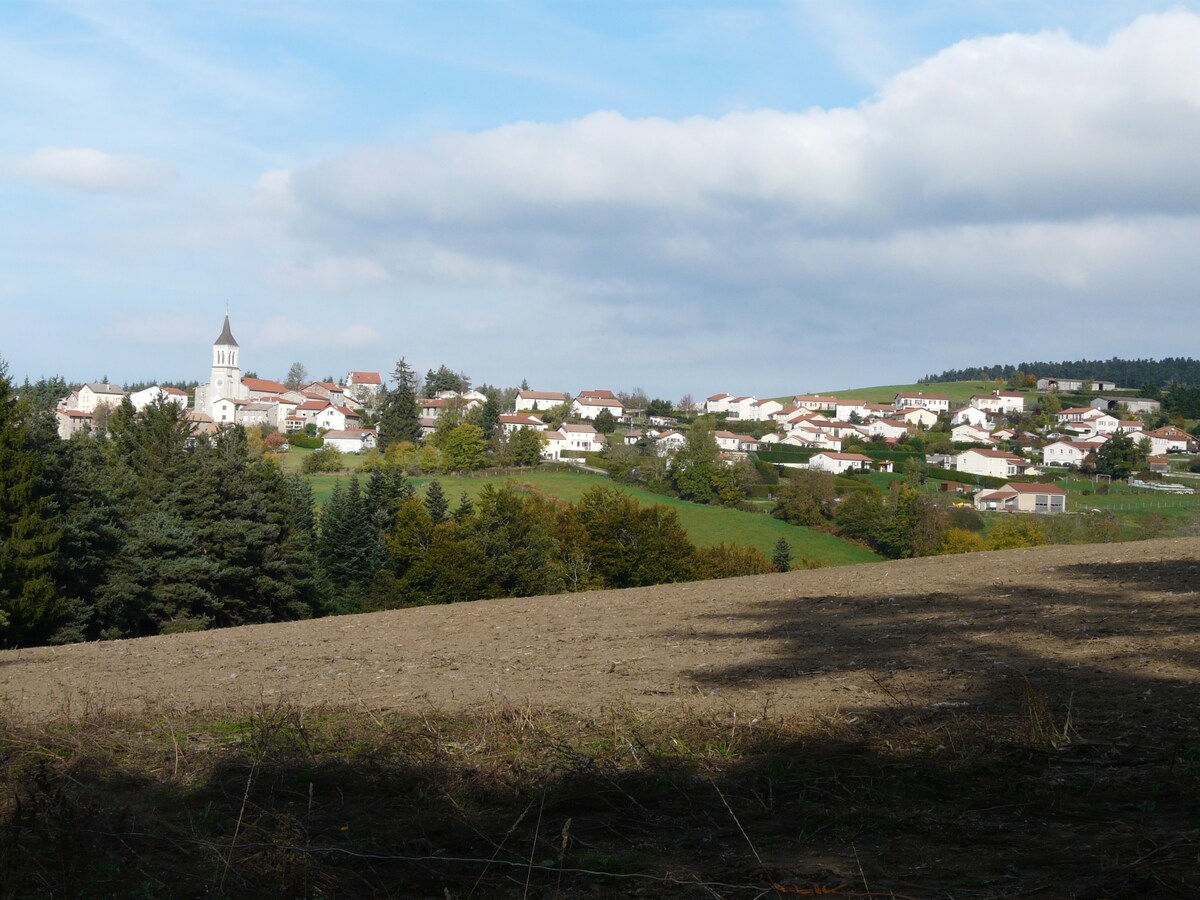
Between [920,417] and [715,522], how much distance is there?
9605 cm

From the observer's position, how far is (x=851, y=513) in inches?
2950

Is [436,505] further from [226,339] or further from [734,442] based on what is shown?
[226,339]

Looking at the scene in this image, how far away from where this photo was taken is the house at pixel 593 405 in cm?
17750

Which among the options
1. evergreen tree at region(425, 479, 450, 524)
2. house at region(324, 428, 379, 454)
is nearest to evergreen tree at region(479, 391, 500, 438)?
house at region(324, 428, 379, 454)

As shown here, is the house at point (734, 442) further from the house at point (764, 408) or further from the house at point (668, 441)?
the house at point (764, 408)

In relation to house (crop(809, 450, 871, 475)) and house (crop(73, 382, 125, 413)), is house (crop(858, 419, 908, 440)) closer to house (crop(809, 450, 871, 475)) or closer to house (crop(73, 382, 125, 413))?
house (crop(809, 450, 871, 475))

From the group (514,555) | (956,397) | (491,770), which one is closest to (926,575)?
(491,770)

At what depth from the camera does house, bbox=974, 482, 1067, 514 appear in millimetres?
81500

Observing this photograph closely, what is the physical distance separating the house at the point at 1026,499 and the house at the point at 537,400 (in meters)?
107

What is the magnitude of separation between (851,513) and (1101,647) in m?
67.0

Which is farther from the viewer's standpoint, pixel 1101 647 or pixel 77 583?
pixel 77 583

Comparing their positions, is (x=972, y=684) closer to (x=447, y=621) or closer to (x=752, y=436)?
(x=447, y=621)

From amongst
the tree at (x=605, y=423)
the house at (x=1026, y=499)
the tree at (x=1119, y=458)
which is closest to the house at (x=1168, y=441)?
the tree at (x=1119, y=458)

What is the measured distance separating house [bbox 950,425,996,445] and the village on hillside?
254 millimetres
